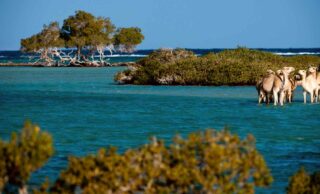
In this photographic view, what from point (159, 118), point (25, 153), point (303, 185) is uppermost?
point (25, 153)

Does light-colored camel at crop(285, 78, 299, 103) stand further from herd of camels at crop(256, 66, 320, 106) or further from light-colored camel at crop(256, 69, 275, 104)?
light-colored camel at crop(256, 69, 275, 104)

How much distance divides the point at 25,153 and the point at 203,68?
3520 centimetres

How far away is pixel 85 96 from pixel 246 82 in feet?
29.1

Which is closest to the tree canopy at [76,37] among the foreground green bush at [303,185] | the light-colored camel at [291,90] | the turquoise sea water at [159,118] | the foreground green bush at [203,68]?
the foreground green bush at [203,68]

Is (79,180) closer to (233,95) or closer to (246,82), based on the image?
(233,95)

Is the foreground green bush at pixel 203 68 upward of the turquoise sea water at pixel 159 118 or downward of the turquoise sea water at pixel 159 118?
upward

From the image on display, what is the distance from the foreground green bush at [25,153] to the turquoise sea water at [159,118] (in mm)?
5607

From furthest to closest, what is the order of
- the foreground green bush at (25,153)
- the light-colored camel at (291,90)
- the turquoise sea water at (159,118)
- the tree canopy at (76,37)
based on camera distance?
the tree canopy at (76,37) < the light-colored camel at (291,90) < the turquoise sea water at (159,118) < the foreground green bush at (25,153)

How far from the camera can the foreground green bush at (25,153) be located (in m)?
7.43

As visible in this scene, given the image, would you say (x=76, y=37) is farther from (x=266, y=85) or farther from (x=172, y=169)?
(x=172, y=169)

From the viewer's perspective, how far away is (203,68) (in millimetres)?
42500

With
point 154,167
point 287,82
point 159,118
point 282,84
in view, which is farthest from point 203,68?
point 154,167

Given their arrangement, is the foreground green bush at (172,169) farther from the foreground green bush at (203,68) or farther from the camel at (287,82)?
the foreground green bush at (203,68)

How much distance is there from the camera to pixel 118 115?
2683 cm
